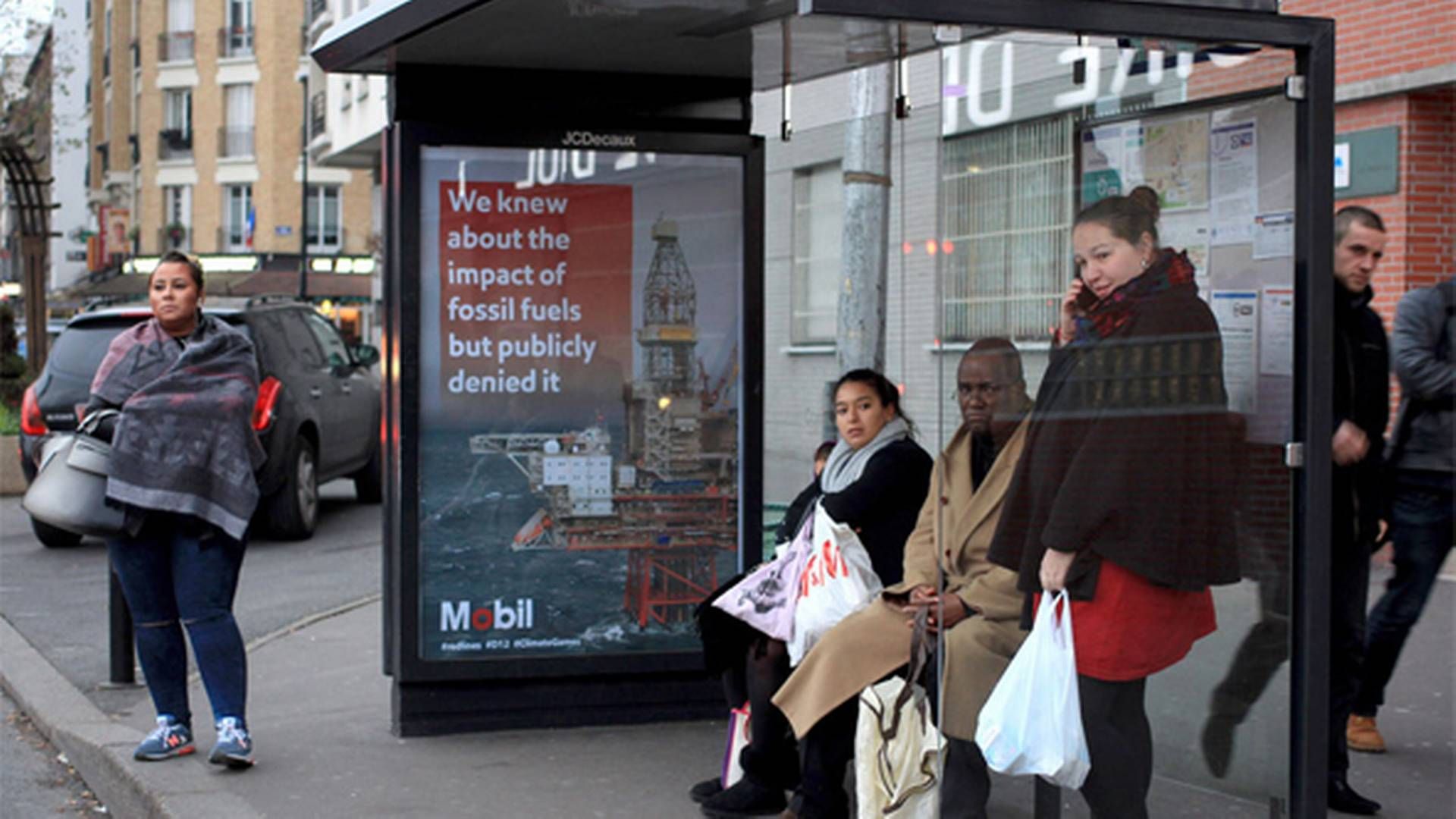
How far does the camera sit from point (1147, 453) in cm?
Answer: 426

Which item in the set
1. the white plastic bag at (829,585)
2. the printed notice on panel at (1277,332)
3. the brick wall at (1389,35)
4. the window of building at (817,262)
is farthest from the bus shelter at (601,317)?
the brick wall at (1389,35)

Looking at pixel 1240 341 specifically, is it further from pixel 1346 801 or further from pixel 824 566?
pixel 1346 801

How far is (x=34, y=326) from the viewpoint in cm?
2100

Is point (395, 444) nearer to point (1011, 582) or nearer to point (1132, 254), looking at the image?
point (1011, 582)

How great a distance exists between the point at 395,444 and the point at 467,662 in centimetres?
85

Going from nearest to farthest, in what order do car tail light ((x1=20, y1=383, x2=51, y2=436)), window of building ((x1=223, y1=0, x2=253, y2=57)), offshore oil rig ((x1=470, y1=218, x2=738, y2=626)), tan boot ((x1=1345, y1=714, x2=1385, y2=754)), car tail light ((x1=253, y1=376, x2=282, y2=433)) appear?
tan boot ((x1=1345, y1=714, x2=1385, y2=754)) → offshore oil rig ((x1=470, y1=218, x2=738, y2=626)) → car tail light ((x1=253, y1=376, x2=282, y2=433)) → car tail light ((x1=20, y1=383, x2=51, y2=436)) → window of building ((x1=223, y1=0, x2=253, y2=57))

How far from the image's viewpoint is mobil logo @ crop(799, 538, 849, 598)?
17.0ft

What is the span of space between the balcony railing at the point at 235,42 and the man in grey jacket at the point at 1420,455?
56.3 metres

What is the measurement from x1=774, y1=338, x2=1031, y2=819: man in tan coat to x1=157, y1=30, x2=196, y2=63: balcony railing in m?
58.5

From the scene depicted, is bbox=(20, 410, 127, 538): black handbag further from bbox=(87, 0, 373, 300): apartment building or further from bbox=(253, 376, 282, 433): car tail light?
bbox=(87, 0, 373, 300): apartment building

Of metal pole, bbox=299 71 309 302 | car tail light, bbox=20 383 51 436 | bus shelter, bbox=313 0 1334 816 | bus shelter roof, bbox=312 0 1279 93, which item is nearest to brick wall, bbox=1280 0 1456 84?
bus shelter, bbox=313 0 1334 816

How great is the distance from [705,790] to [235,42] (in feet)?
187

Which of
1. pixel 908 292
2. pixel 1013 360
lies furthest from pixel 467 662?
pixel 1013 360

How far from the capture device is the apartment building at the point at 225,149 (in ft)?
185
